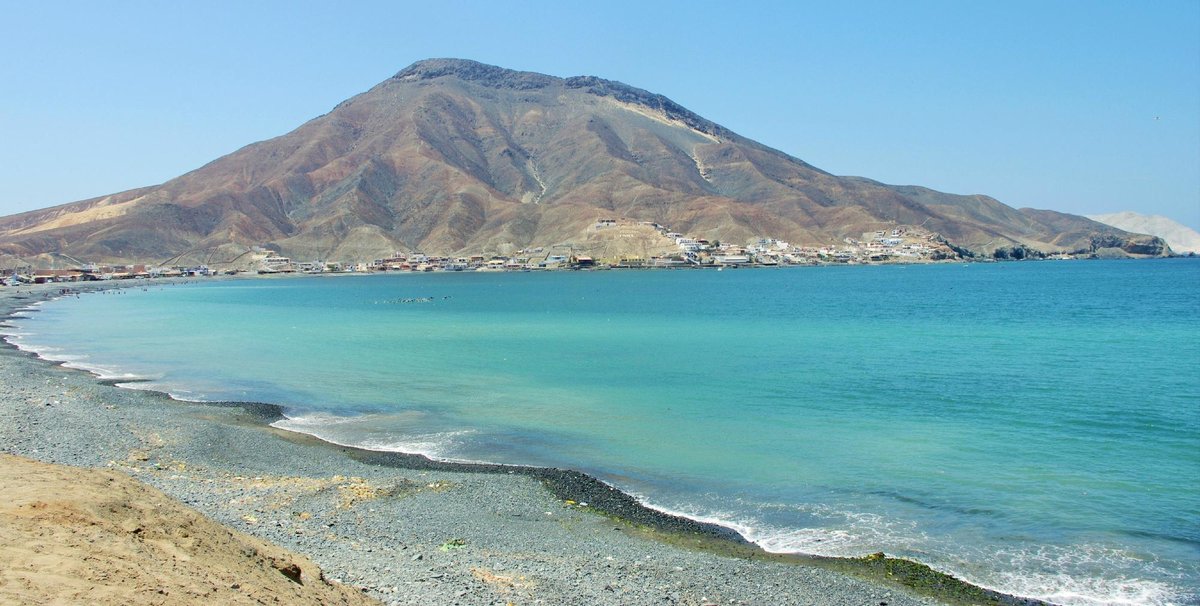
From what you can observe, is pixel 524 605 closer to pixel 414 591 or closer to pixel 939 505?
pixel 414 591

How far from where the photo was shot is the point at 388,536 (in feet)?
41.6

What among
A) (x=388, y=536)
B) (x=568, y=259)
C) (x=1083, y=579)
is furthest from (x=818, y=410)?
(x=568, y=259)

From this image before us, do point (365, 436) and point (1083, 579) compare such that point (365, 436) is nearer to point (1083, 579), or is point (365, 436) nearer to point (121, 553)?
point (121, 553)

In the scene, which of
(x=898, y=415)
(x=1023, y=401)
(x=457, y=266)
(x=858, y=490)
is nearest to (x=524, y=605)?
(x=858, y=490)

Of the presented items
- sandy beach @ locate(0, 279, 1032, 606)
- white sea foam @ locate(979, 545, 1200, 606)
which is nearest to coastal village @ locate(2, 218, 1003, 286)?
sandy beach @ locate(0, 279, 1032, 606)

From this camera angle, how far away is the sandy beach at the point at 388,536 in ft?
22.8

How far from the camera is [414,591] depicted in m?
10.0

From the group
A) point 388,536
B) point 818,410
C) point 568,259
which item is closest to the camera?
point 388,536

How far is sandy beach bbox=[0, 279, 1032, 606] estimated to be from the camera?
6.95 m

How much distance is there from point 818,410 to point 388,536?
1569 cm

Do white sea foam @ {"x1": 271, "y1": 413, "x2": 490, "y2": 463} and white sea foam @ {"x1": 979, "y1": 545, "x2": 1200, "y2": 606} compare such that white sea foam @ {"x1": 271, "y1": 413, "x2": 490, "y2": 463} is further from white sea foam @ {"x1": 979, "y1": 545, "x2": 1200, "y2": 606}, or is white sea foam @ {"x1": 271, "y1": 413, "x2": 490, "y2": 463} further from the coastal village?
the coastal village

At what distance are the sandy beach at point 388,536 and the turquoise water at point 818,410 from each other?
1165mm

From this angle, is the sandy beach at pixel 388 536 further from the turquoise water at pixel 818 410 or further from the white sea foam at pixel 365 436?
the turquoise water at pixel 818 410

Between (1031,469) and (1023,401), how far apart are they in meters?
9.12
